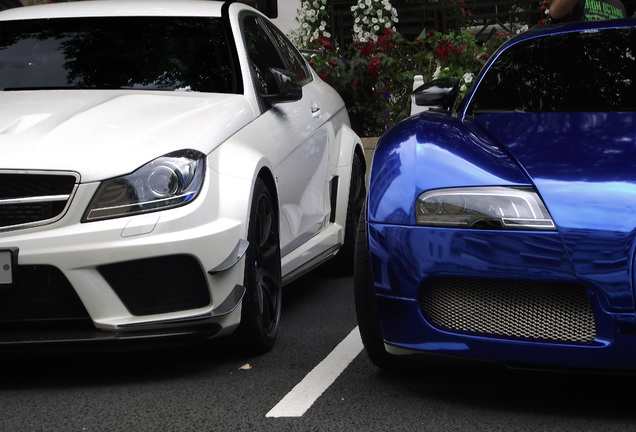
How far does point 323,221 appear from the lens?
5.92m

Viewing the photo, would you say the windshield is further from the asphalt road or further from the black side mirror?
the asphalt road

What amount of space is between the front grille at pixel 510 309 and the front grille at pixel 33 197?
130 centimetres

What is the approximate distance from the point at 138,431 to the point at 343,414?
0.66 m

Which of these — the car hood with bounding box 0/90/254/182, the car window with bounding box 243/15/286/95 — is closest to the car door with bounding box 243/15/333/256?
the car window with bounding box 243/15/286/95

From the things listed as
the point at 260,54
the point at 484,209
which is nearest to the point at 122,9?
the point at 260,54

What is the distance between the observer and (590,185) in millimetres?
3547

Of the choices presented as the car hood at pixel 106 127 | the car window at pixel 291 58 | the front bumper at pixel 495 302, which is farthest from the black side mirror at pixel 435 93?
the front bumper at pixel 495 302

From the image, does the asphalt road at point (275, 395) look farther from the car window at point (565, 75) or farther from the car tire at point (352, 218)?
the car tire at point (352, 218)

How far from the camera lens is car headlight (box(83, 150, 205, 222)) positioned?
3979mm

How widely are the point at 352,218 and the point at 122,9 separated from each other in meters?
1.79

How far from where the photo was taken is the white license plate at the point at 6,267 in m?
3.92

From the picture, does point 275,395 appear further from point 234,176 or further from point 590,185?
point 590,185

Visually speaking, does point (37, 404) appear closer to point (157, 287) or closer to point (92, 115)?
point (157, 287)

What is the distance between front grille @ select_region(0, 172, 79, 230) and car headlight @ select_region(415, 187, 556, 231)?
1241 mm
